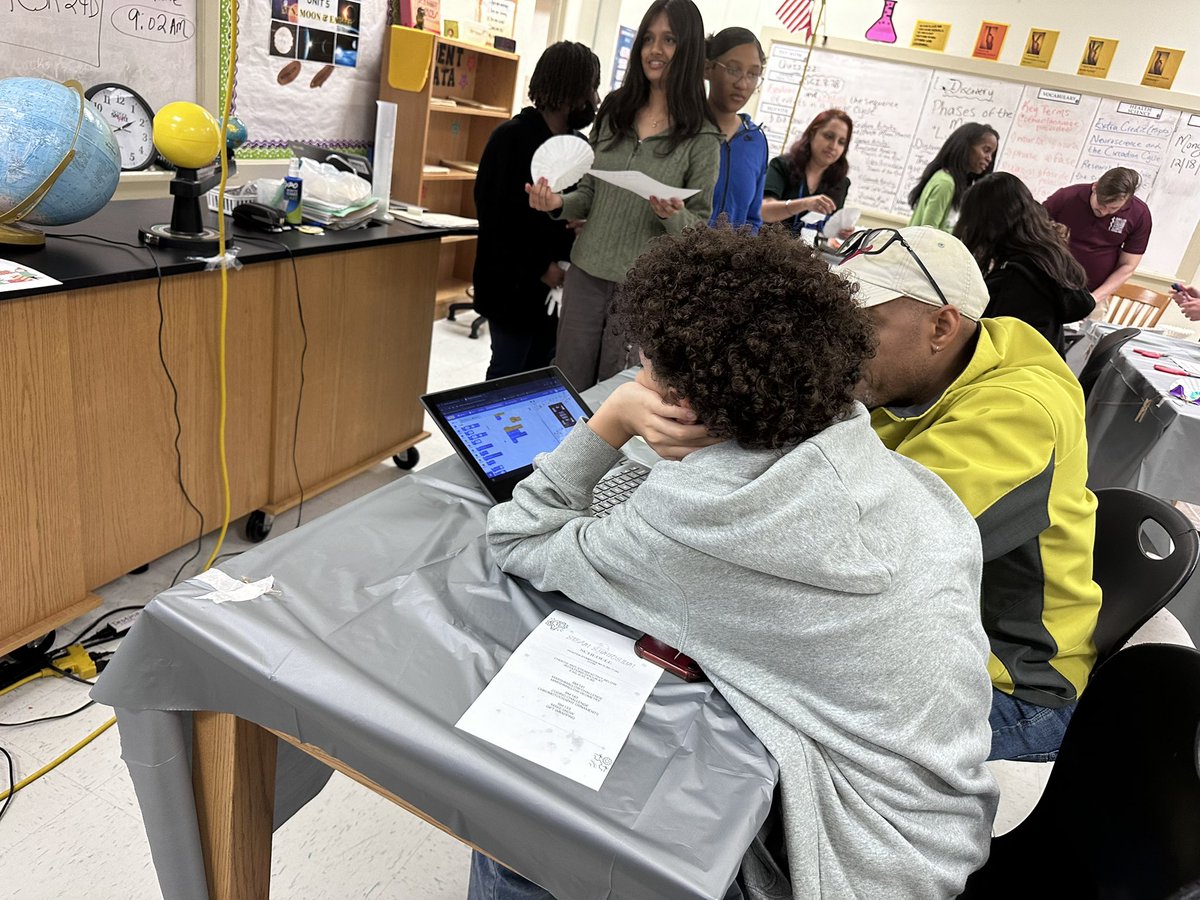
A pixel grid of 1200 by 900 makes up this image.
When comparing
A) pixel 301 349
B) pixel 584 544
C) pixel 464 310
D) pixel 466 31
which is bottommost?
pixel 464 310

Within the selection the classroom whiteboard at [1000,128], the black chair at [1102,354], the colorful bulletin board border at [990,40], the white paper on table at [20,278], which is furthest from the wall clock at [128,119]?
the colorful bulletin board border at [990,40]

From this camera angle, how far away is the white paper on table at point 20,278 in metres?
1.38

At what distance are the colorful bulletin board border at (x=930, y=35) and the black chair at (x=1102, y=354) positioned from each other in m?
2.65

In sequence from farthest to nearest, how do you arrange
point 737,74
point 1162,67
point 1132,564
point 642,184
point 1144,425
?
point 1162,67
point 1144,425
point 737,74
point 642,184
point 1132,564

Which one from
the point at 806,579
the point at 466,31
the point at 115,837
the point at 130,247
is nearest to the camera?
the point at 806,579

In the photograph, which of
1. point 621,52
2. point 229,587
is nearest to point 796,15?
point 621,52

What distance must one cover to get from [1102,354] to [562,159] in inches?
95.2

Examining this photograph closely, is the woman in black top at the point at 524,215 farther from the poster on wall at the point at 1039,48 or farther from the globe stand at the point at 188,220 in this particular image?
the poster on wall at the point at 1039,48

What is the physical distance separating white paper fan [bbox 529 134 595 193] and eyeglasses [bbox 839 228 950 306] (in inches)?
39.9

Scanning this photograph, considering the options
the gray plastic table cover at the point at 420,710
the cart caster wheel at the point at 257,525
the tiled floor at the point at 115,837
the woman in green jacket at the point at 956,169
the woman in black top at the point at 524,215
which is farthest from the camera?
the woman in green jacket at the point at 956,169

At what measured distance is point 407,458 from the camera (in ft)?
9.20

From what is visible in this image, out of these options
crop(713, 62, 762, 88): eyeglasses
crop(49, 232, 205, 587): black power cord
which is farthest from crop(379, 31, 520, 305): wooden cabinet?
crop(49, 232, 205, 587): black power cord

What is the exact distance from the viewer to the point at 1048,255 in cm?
217

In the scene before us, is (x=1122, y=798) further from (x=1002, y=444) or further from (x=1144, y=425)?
(x=1144, y=425)
